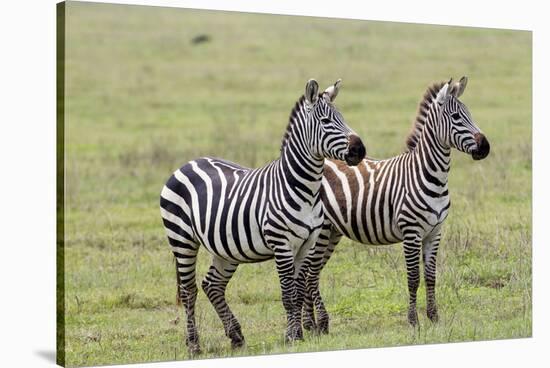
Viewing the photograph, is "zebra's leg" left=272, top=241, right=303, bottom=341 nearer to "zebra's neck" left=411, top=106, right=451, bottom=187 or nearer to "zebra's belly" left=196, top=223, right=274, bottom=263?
"zebra's belly" left=196, top=223, right=274, bottom=263

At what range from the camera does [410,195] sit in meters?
10.3

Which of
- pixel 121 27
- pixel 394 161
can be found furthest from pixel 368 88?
pixel 394 161

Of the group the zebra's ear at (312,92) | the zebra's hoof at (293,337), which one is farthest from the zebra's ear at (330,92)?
the zebra's hoof at (293,337)

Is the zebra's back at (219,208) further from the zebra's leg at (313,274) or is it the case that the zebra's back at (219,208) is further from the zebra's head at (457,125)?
the zebra's head at (457,125)

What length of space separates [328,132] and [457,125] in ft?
5.03

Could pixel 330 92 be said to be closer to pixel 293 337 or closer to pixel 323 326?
pixel 293 337

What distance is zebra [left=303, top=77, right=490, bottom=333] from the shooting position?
403 inches

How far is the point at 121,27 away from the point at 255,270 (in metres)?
13.3

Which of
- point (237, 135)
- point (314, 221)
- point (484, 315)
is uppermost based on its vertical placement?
point (237, 135)

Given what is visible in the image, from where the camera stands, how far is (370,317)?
36.3 ft

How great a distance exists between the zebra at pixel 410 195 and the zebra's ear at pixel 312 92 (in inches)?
59.1

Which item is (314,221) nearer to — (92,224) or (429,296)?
(429,296)

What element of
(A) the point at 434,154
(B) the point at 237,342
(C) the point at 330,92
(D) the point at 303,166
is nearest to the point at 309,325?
(B) the point at 237,342

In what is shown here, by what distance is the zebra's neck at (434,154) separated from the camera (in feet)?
33.7
